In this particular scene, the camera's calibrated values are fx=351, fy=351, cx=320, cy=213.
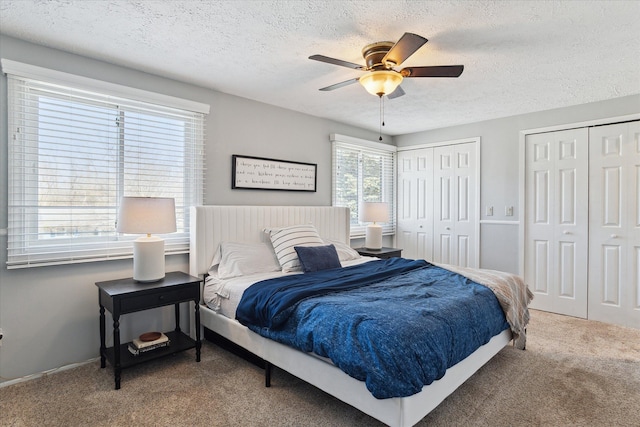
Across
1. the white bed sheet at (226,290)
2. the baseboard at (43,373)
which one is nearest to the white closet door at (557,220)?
the white bed sheet at (226,290)

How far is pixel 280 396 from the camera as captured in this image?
2311 millimetres

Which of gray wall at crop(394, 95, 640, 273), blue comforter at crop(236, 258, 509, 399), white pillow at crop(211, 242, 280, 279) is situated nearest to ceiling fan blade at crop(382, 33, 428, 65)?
blue comforter at crop(236, 258, 509, 399)

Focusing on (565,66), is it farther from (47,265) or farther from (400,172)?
(47,265)

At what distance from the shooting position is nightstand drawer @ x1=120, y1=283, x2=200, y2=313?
2.46 m

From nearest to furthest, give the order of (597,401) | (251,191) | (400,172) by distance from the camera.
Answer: (597,401) < (251,191) < (400,172)

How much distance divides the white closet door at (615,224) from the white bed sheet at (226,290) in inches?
135

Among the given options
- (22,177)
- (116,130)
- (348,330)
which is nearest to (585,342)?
(348,330)

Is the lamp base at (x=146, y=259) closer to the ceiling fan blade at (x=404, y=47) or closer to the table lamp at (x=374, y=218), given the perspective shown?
the ceiling fan blade at (x=404, y=47)

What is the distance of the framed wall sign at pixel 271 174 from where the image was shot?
3674 millimetres

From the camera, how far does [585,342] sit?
3203 millimetres

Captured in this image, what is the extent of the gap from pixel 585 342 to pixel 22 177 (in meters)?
4.79

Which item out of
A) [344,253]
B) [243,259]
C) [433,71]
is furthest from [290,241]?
[433,71]

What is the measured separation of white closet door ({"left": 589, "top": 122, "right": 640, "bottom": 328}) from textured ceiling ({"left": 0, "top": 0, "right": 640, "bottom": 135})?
0.52 meters

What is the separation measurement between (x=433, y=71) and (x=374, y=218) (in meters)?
2.48
